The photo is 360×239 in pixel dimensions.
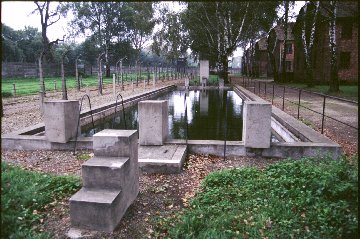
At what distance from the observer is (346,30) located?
32.4 metres

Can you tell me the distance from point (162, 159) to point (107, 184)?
235 centimetres

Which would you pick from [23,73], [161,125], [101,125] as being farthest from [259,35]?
[161,125]

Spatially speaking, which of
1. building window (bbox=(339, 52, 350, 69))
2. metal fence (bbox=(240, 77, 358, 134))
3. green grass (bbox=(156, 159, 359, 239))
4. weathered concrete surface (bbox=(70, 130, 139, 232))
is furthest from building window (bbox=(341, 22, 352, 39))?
weathered concrete surface (bbox=(70, 130, 139, 232))

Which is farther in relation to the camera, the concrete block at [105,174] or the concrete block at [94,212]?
the concrete block at [105,174]

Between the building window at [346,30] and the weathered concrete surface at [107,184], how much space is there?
1316 inches

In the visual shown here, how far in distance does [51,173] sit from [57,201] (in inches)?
58.2

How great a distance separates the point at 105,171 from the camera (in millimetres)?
4637

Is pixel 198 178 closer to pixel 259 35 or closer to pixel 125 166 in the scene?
pixel 125 166

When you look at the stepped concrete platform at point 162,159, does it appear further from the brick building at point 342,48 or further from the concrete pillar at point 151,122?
the brick building at point 342,48

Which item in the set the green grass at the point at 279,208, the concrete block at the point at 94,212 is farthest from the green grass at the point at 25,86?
the green grass at the point at 279,208

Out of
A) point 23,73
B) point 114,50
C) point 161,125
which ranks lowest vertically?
point 161,125

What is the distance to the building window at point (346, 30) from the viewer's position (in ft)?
106

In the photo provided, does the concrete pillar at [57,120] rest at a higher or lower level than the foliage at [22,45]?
lower

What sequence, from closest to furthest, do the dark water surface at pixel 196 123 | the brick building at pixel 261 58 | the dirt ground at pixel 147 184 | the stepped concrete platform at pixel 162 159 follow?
the dirt ground at pixel 147 184
the stepped concrete platform at pixel 162 159
the dark water surface at pixel 196 123
the brick building at pixel 261 58
